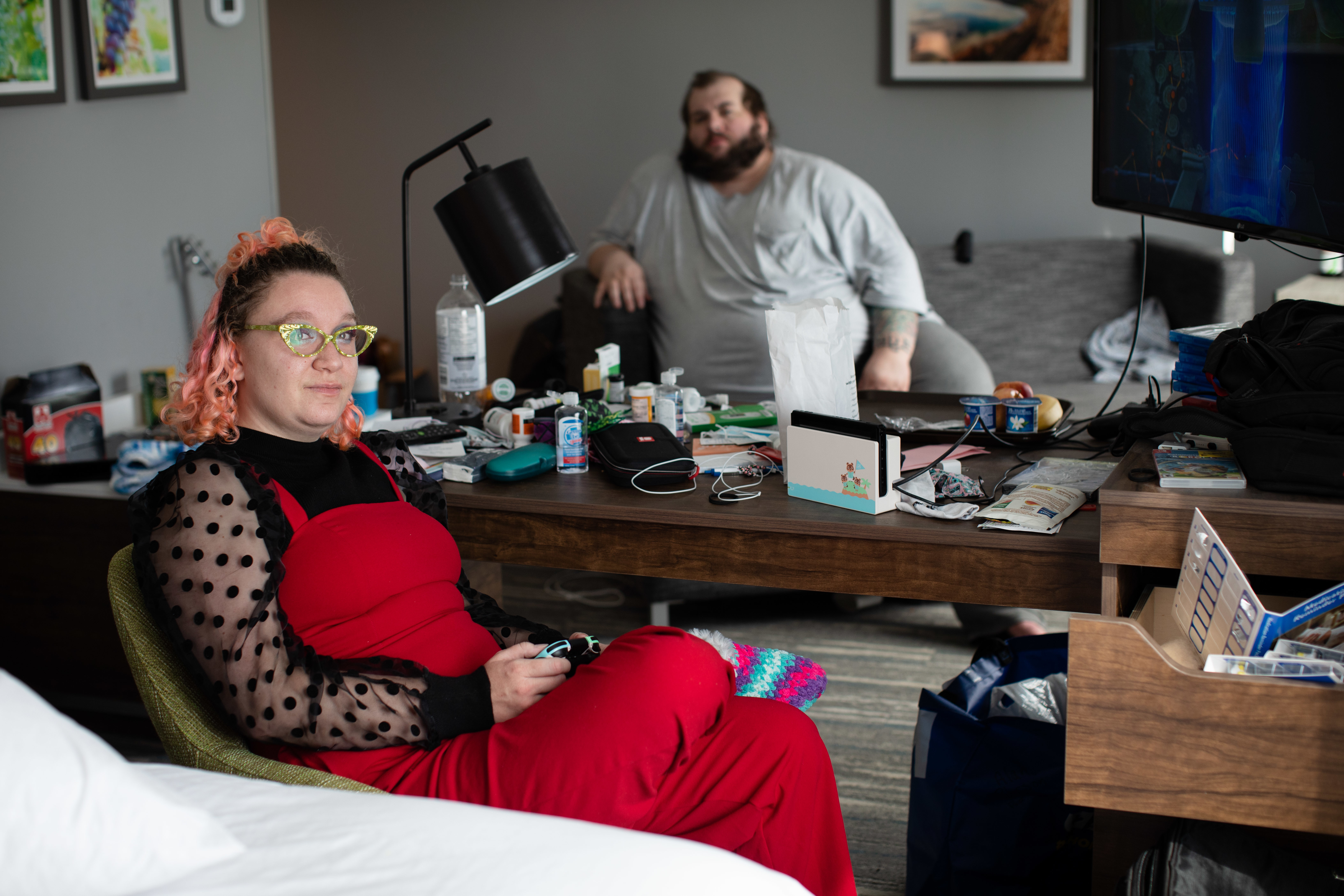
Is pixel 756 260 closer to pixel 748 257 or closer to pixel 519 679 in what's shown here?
pixel 748 257

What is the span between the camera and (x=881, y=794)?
209 centimetres

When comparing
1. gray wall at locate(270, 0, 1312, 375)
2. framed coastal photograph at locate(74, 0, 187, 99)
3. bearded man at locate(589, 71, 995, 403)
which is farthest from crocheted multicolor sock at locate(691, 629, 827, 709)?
gray wall at locate(270, 0, 1312, 375)

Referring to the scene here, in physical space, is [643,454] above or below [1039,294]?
below

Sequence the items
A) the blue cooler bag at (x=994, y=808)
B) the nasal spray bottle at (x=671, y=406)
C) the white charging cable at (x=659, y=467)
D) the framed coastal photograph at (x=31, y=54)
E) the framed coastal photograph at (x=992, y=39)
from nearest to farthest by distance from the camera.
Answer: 1. the blue cooler bag at (x=994, y=808)
2. the white charging cable at (x=659, y=467)
3. the nasal spray bottle at (x=671, y=406)
4. the framed coastal photograph at (x=31, y=54)
5. the framed coastal photograph at (x=992, y=39)

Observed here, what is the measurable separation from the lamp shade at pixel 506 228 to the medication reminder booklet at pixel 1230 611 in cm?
117

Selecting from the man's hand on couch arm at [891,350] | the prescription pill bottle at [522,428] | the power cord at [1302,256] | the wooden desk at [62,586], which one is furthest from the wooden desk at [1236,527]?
the wooden desk at [62,586]

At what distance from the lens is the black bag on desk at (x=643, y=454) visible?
66.9 inches

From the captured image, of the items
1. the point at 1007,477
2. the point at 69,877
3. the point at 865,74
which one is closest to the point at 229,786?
the point at 69,877

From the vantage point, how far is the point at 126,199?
279 cm

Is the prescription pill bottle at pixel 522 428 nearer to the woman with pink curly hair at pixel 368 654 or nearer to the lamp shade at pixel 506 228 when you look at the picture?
the lamp shade at pixel 506 228

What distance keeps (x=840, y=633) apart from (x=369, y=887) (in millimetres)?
2067

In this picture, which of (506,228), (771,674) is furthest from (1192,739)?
(506,228)

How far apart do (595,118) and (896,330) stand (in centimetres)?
175

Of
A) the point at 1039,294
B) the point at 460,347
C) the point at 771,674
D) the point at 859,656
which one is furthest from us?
the point at 1039,294
